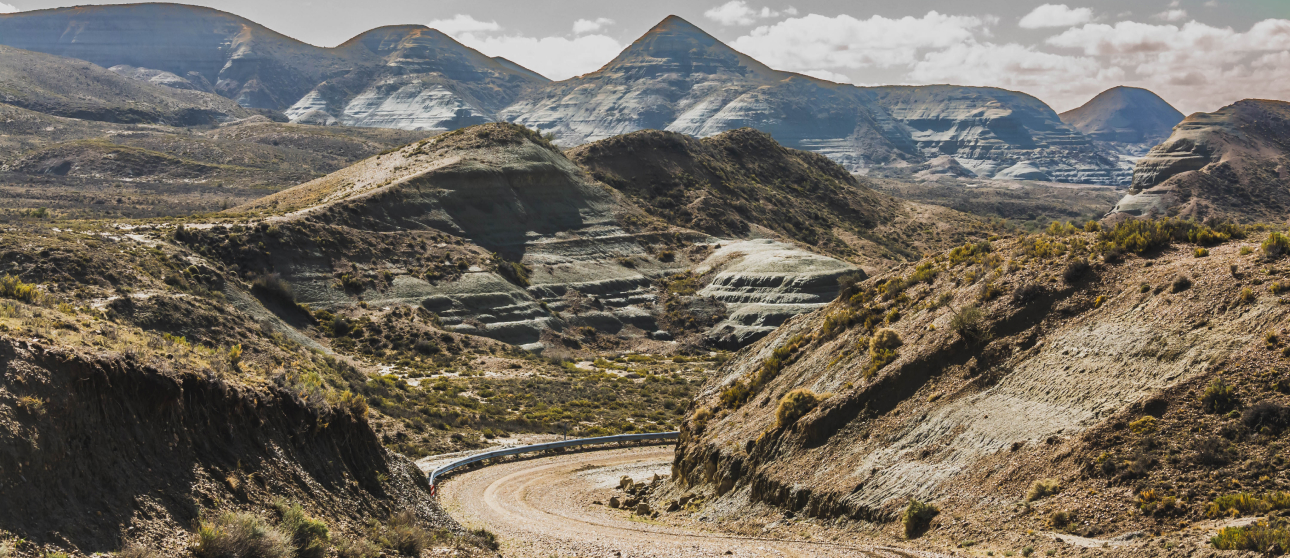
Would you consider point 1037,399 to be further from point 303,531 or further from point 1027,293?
point 303,531

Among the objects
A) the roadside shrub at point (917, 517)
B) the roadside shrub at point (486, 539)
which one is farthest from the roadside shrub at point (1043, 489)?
the roadside shrub at point (486, 539)

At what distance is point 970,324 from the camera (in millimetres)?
19922

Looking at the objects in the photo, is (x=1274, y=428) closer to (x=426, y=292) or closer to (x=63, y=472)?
(x=63, y=472)

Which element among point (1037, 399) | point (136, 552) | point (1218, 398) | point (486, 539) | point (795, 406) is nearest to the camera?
point (136, 552)

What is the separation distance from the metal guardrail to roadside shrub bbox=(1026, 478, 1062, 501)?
1639 cm

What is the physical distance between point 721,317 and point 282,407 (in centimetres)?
6864

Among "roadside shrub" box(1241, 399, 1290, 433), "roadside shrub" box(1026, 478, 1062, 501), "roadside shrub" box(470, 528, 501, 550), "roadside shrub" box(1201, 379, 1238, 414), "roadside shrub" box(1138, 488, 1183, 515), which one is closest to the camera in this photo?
"roadside shrub" box(1138, 488, 1183, 515)

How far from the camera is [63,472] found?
9445 millimetres

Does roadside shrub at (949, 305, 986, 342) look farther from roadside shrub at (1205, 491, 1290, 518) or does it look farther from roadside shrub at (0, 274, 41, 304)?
roadside shrub at (0, 274, 41, 304)

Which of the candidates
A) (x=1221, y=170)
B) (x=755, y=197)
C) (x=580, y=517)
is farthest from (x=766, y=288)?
(x=1221, y=170)

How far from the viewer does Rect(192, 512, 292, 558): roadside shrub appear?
991 centimetres

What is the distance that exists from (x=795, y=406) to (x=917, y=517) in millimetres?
6537

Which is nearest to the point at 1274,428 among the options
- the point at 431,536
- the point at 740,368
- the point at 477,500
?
the point at 431,536

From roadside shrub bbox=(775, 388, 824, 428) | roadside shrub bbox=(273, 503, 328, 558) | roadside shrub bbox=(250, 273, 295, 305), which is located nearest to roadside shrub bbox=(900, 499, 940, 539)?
roadside shrub bbox=(775, 388, 824, 428)
